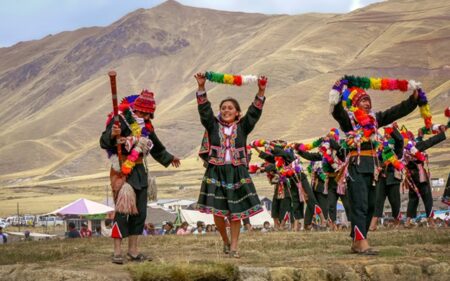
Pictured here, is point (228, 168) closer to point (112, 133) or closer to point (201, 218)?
point (112, 133)

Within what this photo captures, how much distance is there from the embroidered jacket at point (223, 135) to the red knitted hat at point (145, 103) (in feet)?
2.22

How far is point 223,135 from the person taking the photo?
36.2 ft

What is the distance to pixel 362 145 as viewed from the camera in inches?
434

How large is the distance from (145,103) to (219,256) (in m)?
2.14

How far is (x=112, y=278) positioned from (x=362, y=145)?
4.45 metres

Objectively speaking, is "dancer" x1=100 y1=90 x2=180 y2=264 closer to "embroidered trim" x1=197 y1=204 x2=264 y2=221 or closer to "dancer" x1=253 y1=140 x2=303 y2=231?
"embroidered trim" x1=197 y1=204 x2=264 y2=221

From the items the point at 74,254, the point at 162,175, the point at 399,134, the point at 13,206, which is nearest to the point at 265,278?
the point at 74,254

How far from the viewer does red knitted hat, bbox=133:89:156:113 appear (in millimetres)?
10555

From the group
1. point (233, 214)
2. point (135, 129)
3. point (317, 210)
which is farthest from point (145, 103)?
point (317, 210)

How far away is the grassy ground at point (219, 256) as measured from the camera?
8289 mm

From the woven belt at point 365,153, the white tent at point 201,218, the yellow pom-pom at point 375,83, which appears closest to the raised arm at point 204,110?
the woven belt at point 365,153

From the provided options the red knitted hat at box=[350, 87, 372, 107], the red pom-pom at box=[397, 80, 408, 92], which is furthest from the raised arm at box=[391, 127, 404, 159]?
the red knitted hat at box=[350, 87, 372, 107]

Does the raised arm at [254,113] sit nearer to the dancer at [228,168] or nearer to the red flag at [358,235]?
the dancer at [228,168]

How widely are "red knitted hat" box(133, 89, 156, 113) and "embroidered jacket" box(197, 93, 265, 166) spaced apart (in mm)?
676
